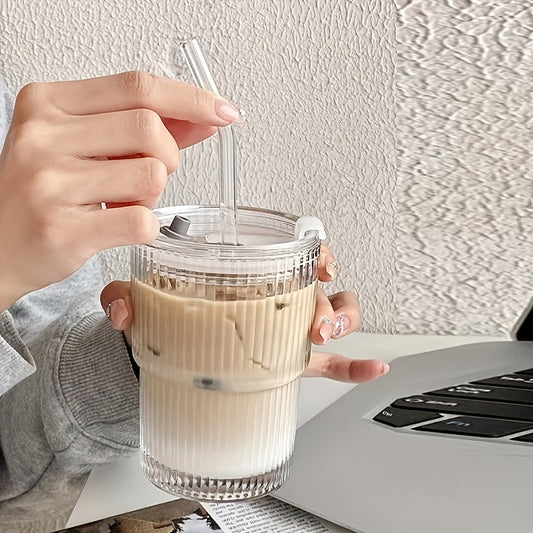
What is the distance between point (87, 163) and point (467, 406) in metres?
0.45

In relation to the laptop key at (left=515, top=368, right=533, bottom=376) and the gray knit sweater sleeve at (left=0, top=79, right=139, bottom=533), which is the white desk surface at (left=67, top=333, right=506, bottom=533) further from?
the laptop key at (left=515, top=368, right=533, bottom=376)

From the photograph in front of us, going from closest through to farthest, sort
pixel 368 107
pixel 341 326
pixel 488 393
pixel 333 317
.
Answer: pixel 333 317 < pixel 341 326 < pixel 488 393 < pixel 368 107

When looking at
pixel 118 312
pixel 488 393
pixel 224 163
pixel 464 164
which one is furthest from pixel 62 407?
pixel 464 164

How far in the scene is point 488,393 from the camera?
2.76ft

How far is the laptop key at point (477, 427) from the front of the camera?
2.49 feet

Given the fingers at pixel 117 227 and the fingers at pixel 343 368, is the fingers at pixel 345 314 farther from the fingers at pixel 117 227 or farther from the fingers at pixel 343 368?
the fingers at pixel 117 227

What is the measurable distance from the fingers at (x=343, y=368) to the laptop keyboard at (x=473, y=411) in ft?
0.24

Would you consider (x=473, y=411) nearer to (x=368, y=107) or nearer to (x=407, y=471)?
(x=407, y=471)

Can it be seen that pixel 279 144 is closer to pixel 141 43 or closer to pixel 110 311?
pixel 141 43

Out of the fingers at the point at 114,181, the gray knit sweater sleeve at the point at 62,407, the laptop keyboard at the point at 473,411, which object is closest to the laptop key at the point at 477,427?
the laptop keyboard at the point at 473,411

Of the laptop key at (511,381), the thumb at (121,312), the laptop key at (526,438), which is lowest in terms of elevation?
the laptop key at (511,381)

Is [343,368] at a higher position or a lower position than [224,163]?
lower

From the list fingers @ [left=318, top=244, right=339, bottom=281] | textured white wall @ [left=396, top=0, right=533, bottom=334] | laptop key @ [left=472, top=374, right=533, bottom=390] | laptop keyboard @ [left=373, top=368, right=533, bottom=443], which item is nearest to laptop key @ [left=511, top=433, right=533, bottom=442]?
laptop keyboard @ [left=373, top=368, right=533, bottom=443]

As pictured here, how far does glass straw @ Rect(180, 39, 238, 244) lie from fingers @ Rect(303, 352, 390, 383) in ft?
0.67
